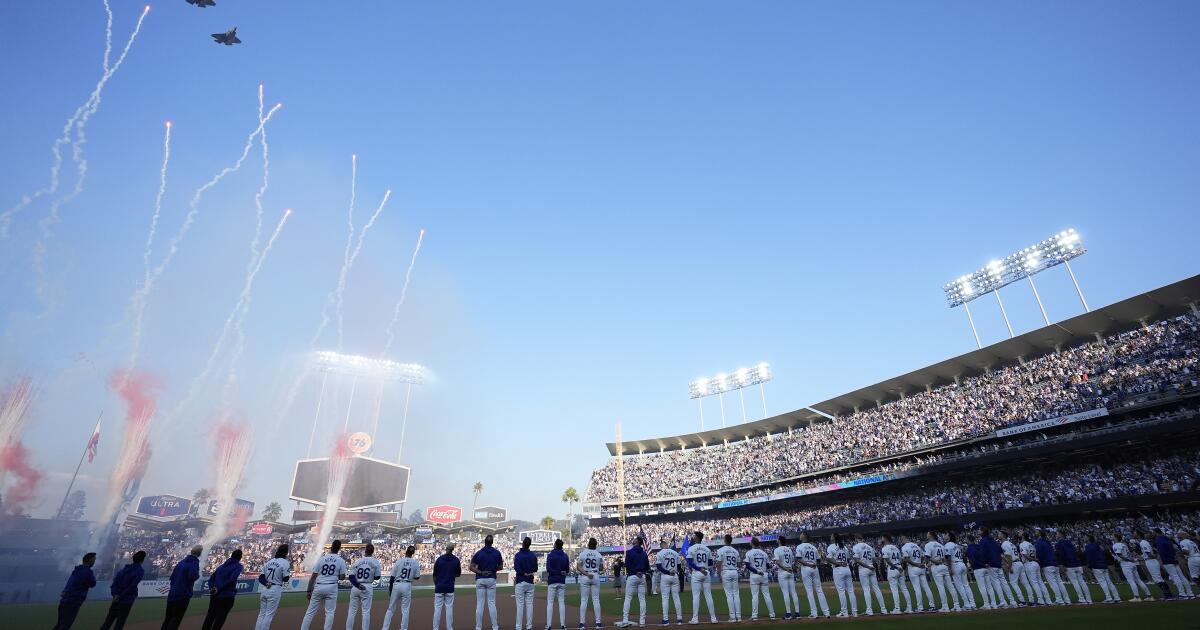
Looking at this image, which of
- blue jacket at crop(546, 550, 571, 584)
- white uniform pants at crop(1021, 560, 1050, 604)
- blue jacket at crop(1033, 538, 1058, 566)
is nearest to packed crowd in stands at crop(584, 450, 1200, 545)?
blue jacket at crop(1033, 538, 1058, 566)

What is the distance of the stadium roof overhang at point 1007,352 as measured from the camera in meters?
39.2

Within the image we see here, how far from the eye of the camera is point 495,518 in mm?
86438

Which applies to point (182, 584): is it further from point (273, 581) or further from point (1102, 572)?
point (1102, 572)

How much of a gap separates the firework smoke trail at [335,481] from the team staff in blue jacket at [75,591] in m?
56.1

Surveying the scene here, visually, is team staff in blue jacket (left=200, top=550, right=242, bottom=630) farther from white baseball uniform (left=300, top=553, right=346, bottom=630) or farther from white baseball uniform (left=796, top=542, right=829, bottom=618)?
white baseball uniform (left=796, top=542, right=829, bottom=618)

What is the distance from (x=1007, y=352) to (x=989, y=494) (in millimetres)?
13596

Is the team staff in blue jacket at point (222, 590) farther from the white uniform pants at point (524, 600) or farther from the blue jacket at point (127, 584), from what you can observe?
the white uniform pants at point (524, 600)

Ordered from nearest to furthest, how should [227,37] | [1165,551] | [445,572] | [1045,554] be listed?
[445,572] → [1045,554] → [1165,551] → [227,37]

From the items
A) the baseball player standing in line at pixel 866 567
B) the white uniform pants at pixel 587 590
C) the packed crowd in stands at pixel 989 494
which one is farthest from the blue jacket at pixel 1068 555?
the packed crowd in stands at pixel 989 494

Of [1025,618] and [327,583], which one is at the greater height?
[327,583]

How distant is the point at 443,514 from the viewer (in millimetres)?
75125

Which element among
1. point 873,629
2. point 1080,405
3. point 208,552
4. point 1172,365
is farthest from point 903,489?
point 208,552

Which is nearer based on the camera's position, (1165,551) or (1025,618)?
(1025,618)

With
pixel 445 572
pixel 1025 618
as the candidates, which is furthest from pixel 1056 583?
pixel 445 572
